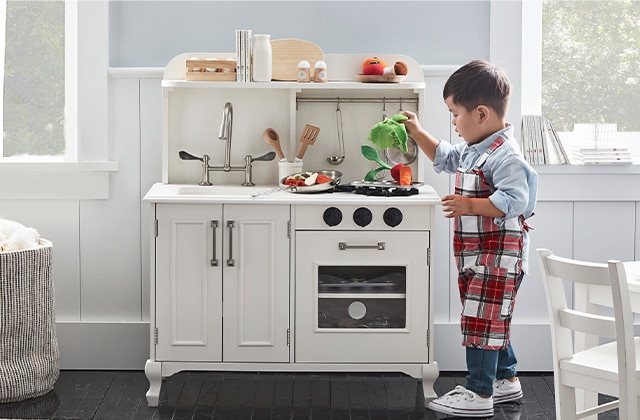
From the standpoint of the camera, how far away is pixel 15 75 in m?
3.69

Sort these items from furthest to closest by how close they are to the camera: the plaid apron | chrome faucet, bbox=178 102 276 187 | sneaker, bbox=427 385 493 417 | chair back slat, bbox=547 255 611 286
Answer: chrome faucet, bbox=178 102 276 187 → sneaker, bbox=427 385 493 417 → the plaid apron → chair back slat, bbox=547 255 611 286

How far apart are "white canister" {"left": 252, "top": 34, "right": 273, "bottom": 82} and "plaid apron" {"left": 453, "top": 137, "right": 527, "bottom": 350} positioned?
33.3 inches

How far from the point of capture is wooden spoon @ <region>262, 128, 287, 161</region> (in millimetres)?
3455

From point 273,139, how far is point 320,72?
32cm

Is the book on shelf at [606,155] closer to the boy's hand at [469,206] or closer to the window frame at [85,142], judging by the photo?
the boy's hand at [469,206]

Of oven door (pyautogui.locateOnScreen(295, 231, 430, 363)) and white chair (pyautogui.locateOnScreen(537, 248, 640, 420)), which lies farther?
oven door (pyautogui.locateOnScreen(295, 231, 430, 363))

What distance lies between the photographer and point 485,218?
295 cm

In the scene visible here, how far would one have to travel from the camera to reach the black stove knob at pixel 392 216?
3084 mm

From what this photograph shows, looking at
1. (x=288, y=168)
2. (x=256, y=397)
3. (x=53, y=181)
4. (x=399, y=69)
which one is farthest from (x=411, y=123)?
(x=53, y=181)

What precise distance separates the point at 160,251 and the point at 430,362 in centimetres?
101

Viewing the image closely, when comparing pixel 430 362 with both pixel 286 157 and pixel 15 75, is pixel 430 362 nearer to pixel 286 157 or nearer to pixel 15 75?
pixel 286 157

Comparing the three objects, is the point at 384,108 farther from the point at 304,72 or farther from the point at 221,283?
the point at 221,283

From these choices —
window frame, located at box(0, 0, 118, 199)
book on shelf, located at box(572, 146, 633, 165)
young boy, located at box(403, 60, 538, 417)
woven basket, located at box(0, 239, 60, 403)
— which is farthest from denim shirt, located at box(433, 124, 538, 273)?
woven basket, located at box(0, 239, 60, 403)

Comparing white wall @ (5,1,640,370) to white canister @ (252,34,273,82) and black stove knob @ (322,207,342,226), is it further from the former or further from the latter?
black stove knob @ (322,207,342,226)
